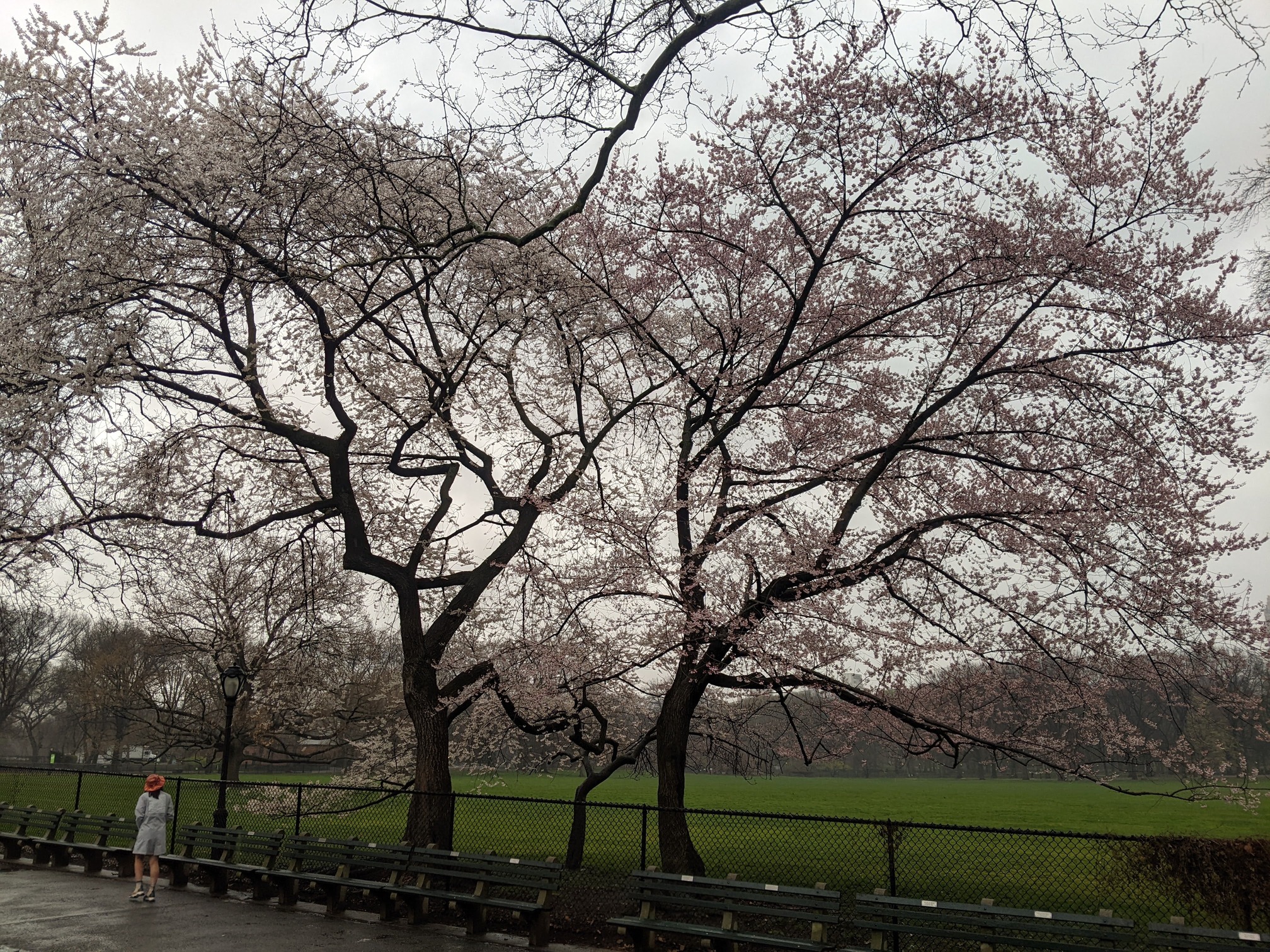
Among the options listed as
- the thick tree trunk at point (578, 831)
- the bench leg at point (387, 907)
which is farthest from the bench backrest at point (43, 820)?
the thick tree trunk at point (578, 831)

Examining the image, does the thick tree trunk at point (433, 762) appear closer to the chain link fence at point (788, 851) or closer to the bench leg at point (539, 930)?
the chain link fence at point (788, 851)

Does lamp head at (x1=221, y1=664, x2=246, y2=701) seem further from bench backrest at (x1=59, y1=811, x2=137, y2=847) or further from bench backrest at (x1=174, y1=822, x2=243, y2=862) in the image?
bench backrest at (x1=59, y1=811, x2=137, y2=847)

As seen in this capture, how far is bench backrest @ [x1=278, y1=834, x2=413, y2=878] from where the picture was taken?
9.89 meters

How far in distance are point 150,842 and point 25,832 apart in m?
6.63

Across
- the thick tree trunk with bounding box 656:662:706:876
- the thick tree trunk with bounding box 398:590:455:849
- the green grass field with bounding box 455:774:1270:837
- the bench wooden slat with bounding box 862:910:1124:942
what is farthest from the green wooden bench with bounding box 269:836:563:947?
the green grass field with bounding box 455:774:1270:837

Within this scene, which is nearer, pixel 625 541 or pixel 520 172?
pixel 625 541

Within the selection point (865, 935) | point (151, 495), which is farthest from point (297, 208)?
point (865, 935)

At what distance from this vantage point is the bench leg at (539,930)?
328 inches

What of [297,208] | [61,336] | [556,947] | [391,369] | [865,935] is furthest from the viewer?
[391,369]

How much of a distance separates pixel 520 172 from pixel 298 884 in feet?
37.7

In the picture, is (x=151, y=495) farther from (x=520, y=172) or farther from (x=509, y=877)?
Result: (x=509, y=877)

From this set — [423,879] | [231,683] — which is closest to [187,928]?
[423,879]

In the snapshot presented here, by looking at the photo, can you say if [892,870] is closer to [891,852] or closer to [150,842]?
[891,852]

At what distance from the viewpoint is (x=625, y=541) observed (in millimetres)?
11727
